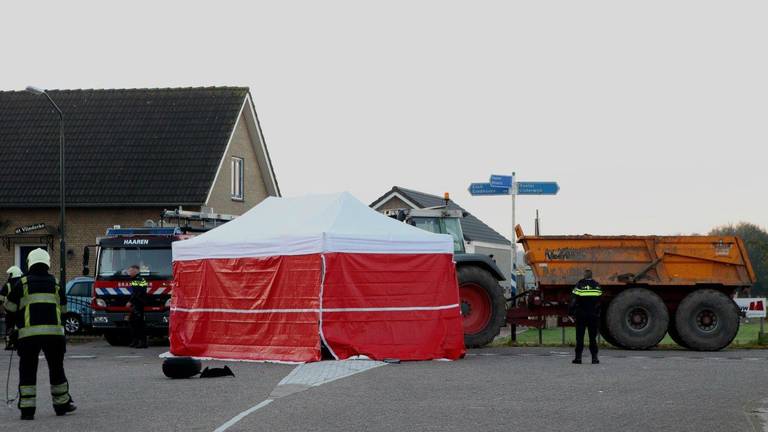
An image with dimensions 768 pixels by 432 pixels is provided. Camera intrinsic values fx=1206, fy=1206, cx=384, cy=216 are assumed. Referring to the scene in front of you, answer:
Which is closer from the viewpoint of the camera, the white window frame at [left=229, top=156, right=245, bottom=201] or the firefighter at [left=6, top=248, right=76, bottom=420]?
the firefighter at [left=6, top=248, right=76, bottom=420]

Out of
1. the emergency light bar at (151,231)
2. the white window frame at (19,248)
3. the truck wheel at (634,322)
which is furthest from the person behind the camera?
the white window frame at (19,248)

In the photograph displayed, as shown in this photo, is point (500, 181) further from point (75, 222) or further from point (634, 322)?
point (75, 222)

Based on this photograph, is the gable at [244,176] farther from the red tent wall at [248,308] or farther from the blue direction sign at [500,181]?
the red tent wall at [248,308]

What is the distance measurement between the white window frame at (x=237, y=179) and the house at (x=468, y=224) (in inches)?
263

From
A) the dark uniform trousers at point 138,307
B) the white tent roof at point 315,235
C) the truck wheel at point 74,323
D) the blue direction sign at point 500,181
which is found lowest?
the truck wheel at point 74,323

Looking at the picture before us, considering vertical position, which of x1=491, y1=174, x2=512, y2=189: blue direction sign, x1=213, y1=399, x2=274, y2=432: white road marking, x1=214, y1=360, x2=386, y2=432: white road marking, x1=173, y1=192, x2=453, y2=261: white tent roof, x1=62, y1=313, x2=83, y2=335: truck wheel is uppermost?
x1=491, y1=174, x2=512, y2=189: blue direction sign

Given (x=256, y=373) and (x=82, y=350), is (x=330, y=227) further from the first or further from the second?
(x=82, y=350)

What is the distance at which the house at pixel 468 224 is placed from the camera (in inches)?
1922

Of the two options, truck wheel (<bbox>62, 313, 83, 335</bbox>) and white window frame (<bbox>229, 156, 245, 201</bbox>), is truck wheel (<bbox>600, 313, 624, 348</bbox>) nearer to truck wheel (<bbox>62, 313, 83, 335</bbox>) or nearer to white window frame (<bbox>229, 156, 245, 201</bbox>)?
truck wheel (<bbox>62, 313, 83, 335</bbox>)

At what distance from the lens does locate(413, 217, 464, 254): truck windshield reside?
79.3 feet

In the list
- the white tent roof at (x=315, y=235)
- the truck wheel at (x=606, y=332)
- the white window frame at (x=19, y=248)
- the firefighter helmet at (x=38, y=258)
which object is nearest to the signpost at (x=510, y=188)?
Answer: the truck wheel at (x=606, y=332)

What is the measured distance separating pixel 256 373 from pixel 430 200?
34097 mm

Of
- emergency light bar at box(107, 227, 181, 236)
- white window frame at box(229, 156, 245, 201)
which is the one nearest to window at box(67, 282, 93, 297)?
emergency light bar at box(107, 227, 181, 236)

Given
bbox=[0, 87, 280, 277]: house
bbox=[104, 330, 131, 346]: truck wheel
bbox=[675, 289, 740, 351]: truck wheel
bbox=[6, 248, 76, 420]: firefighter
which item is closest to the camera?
bbox=[6, 248, 76, 420]: firefighter
